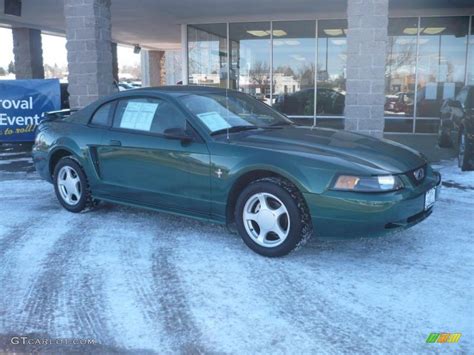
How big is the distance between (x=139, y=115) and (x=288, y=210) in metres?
2.01

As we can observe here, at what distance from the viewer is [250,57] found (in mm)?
15070

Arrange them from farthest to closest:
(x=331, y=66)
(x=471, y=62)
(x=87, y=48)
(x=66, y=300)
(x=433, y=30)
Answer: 1. (x=331, y=66)
2. (x=433, y=30)
3. (x=471, y=62)
4. (x=87, y=48)
5. (x=66, y=300)

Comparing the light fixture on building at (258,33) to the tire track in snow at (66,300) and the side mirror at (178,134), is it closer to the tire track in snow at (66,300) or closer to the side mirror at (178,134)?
the side mirror at (178,134)

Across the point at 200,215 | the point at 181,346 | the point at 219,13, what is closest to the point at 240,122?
the point at 200,215

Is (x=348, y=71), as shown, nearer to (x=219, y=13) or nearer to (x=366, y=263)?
(x=366, y=263)

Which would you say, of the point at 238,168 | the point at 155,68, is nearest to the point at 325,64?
the point at 238,168

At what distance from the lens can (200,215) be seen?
4695mm

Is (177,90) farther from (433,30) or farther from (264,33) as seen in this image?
(433,30)

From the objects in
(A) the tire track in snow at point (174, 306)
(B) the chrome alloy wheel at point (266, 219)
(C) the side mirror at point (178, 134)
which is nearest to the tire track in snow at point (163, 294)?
(A) the tire track in snow at point (174, 306)

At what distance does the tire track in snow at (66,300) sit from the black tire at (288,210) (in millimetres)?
1432

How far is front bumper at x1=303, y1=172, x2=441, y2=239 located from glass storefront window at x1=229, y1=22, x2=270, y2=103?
1127 centimetres

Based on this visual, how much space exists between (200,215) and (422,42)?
11.1m

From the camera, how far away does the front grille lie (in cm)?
418

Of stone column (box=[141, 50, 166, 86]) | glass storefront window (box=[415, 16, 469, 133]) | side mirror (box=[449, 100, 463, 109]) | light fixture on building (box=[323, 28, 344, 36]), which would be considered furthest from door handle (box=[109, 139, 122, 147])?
stone column (box=[141, 50, 166, 86])
